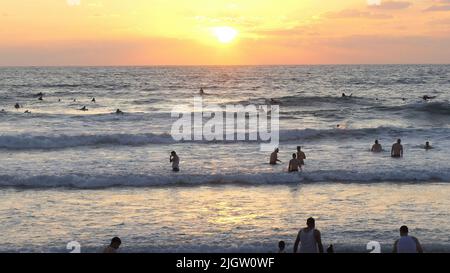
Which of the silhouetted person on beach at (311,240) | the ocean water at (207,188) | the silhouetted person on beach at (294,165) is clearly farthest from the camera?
the silhouetted person on beach at (294,165)

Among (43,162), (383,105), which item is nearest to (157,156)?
(43,162)

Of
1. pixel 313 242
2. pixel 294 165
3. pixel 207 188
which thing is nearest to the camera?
pixel 313 242

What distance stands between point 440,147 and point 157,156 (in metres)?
15.5

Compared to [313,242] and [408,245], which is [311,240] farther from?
[408,245]

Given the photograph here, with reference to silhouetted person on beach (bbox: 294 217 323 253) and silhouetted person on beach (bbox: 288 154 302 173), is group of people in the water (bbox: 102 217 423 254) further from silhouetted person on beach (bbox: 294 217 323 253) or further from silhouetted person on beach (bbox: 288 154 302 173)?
silhouetted person on beach (bbox: 288 154 302 173)

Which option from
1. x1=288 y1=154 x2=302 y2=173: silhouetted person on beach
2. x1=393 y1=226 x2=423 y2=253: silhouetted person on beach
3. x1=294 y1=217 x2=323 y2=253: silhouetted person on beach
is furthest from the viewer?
x1=288 y1=154 x2=302 y2=173: silhouetted person on beach
